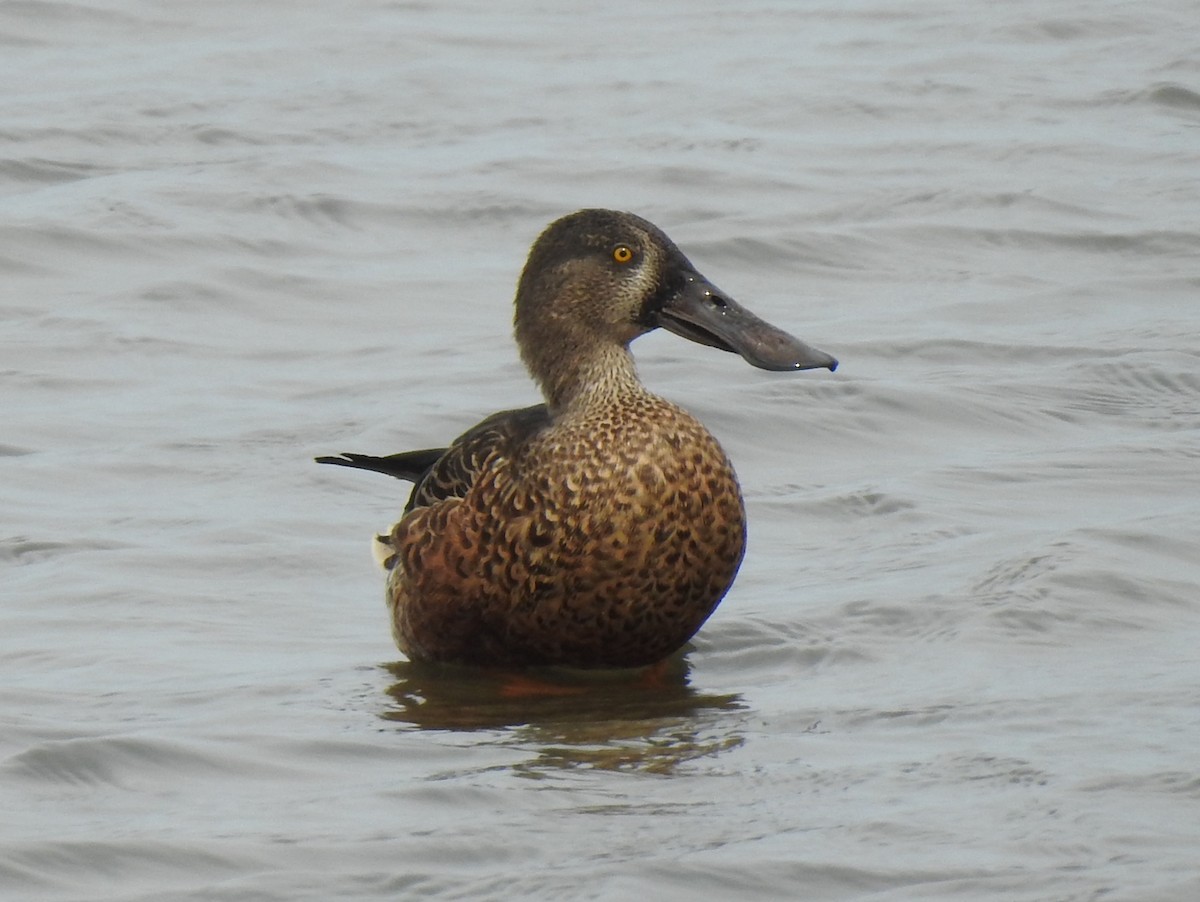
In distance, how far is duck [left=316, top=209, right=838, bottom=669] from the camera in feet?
19.8

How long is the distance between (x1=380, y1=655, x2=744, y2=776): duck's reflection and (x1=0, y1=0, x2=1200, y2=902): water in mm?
25

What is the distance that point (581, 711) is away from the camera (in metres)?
5.98

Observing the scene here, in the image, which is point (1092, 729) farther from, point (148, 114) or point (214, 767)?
point (148, 114)

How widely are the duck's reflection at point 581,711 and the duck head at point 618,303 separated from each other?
78cm

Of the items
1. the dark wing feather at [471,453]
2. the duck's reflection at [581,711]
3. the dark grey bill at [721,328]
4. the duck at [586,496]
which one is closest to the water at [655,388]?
the duck's reflection at [581,711]

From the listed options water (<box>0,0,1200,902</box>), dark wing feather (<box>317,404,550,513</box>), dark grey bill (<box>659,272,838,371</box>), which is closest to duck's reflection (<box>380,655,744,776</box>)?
water (<box>0,0,1200,902</box>)

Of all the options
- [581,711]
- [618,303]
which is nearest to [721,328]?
[618,303]

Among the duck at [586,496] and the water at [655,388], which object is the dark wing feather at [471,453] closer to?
the duck at [586,496]

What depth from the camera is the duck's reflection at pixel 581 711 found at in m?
5.49

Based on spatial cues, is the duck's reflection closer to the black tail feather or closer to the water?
the water

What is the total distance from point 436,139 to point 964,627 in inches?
322

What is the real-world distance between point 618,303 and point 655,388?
318 cm

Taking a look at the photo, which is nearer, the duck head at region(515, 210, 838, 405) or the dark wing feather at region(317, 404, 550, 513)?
the dark wing feather at region(317, 404, 550, 513)

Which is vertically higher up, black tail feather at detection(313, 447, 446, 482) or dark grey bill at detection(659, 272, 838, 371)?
dark grey bill at detection(659, 272, 838, 371)
